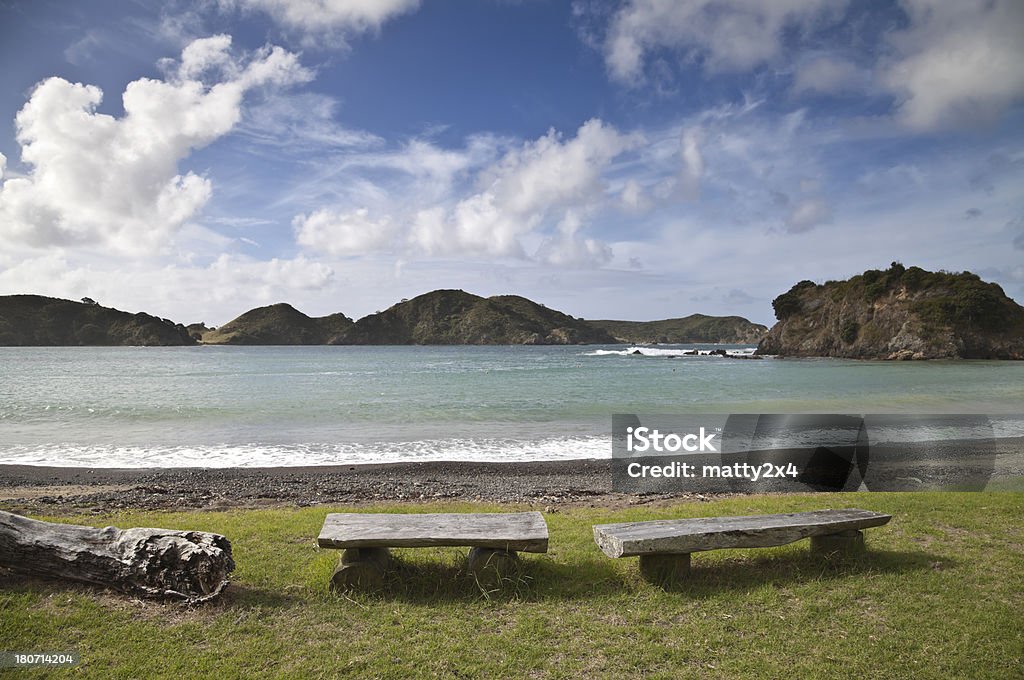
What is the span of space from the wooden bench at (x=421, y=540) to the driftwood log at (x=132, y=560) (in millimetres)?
1006

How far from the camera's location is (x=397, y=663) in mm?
4086

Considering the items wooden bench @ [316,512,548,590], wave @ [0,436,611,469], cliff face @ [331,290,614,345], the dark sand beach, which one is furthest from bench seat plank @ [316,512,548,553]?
cliff face @ [331,290,614,345]

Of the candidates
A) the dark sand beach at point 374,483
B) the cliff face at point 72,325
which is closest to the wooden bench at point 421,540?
the dark sand beach at point 374,483

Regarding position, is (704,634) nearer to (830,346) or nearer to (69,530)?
(69,530)

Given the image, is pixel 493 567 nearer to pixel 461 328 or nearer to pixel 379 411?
pixel 379 411

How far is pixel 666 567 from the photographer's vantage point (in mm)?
5566

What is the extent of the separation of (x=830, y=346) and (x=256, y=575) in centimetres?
10472

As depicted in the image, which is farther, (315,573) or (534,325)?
(534,325)

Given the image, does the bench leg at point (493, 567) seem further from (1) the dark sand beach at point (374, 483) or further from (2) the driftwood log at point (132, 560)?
(1) the dark sand beach at point (374, 483)

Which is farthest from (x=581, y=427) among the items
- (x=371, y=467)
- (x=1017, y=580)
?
(x=1017, y=580)

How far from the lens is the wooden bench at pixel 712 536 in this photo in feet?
17.5

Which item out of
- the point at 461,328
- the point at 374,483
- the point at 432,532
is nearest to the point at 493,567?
the point at 432,532

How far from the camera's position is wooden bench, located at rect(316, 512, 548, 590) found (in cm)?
508

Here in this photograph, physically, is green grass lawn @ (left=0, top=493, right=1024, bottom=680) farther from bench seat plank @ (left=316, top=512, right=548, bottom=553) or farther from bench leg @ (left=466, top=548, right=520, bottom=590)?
→ bench seat plank @ (left=316, top=512, right=548, bottom=553)
